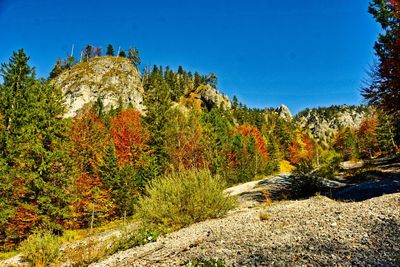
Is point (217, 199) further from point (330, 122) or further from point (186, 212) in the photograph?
point (330, 122)

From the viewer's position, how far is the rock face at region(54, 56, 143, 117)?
90250 millimetres

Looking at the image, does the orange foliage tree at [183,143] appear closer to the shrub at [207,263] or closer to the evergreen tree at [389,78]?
the evergreen tree at [389,78]

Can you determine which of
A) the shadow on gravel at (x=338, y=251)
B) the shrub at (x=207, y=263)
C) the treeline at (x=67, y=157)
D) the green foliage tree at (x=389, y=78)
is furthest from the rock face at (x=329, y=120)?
the shrub at (x=207, y=263)

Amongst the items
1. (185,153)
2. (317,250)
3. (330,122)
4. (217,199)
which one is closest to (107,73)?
(185,153)

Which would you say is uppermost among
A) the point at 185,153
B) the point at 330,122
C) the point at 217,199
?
the point at 330,122

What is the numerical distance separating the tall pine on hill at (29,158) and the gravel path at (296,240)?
14.2 metres

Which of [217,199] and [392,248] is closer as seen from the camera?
[392,248]

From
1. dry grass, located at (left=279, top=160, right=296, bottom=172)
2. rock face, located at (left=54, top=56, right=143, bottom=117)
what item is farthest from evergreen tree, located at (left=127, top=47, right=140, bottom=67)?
dry grass, located at (left=279, top=160, right=296, bottom=172)

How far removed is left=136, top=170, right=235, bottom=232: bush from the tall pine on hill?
1215 centimetres

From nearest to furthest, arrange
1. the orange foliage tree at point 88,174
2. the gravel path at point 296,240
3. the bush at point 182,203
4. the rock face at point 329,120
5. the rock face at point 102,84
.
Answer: the gravel path at point 296,240 < the bush at point 182,203 < the orange foliage tree at point 88,174 < the rock face at point 102,84 < the rock face at point 329,120

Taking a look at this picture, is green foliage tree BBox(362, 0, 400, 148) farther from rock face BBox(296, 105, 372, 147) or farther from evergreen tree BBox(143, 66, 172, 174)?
rock face BBox(296, 105, 372, 147)

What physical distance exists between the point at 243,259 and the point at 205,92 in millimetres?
107894

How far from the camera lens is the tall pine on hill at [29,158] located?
20.4 m

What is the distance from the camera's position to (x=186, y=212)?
11898 millimetres
